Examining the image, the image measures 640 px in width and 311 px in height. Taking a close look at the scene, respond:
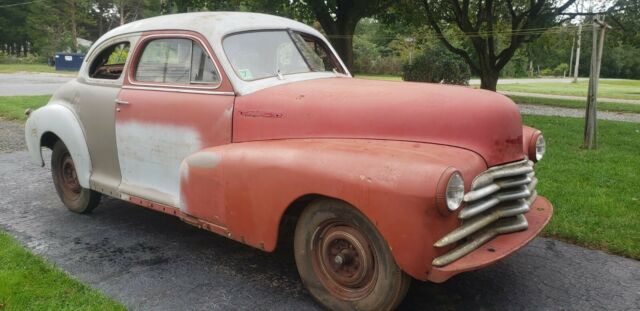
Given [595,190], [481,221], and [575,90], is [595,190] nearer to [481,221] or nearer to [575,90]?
[481,221]

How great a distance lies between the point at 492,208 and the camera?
3.05 metres

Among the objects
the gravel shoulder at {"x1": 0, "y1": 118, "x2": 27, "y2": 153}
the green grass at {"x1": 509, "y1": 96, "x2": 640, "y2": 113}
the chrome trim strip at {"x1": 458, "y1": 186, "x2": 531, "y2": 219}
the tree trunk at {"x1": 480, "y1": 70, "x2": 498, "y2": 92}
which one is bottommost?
the gravel shoulder at {"x1": 0, "y1": 118, "x2": 27, "y2": 153}

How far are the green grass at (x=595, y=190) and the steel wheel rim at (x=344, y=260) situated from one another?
7.35 ft

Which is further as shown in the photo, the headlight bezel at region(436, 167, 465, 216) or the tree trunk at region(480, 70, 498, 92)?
the tree trunk at region(480, 70, 498, 92)

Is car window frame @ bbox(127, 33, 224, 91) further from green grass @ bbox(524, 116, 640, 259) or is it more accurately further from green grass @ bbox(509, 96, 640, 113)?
green grass @ bbox(509, 96, 640, 113)

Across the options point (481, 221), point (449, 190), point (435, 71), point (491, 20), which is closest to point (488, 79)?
point (491, 20)

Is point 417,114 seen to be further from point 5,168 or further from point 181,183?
point 5,168

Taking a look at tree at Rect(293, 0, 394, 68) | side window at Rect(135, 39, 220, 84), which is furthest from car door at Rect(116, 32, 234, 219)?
tree at Rect(293, 0, 394, 68)

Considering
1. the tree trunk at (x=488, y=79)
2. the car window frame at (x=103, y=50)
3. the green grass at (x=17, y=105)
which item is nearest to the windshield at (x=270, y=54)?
the car window frame at (x=103, y=50)

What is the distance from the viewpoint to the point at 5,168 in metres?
6.98

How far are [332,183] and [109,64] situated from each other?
3200 millimetres

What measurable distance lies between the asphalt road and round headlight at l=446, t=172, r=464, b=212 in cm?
85

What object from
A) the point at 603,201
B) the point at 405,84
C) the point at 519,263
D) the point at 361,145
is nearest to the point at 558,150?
the point at 603,201

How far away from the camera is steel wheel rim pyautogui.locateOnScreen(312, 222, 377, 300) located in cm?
298
